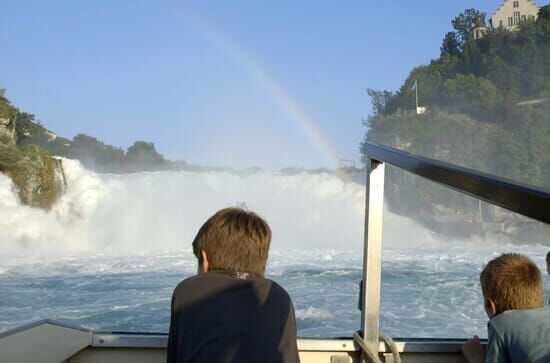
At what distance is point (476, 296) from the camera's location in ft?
36.4

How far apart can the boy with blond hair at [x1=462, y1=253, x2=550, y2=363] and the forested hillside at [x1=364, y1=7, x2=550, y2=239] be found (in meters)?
49.8

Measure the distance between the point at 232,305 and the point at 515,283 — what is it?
2.16 feet

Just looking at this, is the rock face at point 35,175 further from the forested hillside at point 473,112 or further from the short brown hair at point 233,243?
the forested hillside at point 473,112

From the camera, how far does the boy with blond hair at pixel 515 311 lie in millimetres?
1438

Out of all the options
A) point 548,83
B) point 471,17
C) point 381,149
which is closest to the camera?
point 381,149

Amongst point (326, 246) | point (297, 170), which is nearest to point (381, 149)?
point (326, 246)

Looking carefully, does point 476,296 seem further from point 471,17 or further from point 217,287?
point 471,17

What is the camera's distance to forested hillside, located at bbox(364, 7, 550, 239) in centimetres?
5475

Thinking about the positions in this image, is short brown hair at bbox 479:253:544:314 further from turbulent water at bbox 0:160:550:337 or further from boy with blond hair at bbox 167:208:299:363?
turbulent water at bbox 0:160:550:337

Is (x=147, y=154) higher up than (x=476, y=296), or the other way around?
(x=147, y=154)

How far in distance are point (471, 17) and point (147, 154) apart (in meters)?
51.7

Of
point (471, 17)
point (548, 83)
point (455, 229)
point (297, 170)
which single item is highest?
point (471, 17)

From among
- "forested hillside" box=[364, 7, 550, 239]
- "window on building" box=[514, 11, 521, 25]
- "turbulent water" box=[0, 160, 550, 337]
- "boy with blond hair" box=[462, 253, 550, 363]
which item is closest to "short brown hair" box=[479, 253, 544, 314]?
"boy with blond hair" box=[462, 253, 550, 363]

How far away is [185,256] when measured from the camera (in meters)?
20.1
